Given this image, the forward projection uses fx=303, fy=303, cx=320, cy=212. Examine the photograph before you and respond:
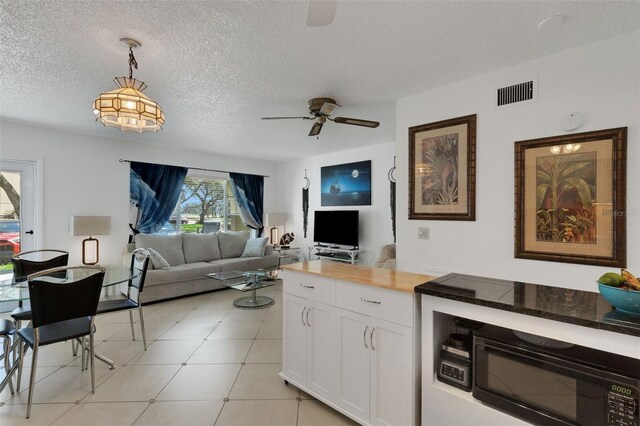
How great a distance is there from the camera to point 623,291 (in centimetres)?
113

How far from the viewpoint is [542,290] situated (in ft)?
5.05

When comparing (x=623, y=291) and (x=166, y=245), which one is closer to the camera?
(x=623, y=291)

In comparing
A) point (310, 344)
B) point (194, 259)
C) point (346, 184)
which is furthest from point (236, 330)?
point (346, 184)

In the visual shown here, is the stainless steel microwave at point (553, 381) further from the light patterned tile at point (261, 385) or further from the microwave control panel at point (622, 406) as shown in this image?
the light patterned tile at point (261, 385)

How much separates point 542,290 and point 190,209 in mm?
5968

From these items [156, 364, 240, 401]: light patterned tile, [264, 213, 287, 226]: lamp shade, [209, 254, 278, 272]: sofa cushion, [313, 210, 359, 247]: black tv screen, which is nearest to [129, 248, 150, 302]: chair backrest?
[156, 364, 240, 401]: light patterned tile

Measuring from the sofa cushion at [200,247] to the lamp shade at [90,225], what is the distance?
3.94 feet

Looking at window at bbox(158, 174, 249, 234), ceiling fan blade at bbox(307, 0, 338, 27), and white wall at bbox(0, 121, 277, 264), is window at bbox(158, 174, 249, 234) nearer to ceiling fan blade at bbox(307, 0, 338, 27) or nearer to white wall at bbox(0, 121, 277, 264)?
white wall at bbox(0, 121, 277, 264)

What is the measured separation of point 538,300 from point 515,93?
1899mm

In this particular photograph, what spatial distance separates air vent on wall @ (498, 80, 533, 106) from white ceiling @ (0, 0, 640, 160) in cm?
A: 19

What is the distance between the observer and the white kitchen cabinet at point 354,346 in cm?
163

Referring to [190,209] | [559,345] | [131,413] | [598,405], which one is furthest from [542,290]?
[190,209]

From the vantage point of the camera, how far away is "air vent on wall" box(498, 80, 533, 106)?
2.44m

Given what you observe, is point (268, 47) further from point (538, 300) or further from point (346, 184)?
point (346, 184)
